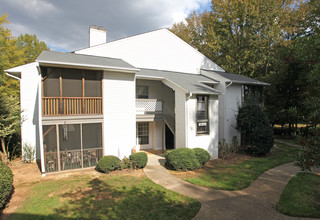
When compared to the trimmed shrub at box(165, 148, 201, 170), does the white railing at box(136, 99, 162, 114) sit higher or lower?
higher

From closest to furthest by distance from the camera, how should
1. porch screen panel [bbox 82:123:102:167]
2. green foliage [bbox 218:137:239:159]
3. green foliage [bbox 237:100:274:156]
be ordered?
green foliage [bbox 218:137:239:159] < green foliage [bbox 237:100:274:156] < porch screen panel [bbox 82:123:102:167]

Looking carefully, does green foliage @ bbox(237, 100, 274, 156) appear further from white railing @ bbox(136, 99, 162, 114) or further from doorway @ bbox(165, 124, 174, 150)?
white railing @ bbox(136, 99, 162, 114)

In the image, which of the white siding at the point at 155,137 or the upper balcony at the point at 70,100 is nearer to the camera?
the upper balcony at the point at 70,100

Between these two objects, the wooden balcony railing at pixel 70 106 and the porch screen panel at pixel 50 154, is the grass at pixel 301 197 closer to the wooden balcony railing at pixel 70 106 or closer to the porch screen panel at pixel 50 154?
the wooden balcony railing at pixel 70 106

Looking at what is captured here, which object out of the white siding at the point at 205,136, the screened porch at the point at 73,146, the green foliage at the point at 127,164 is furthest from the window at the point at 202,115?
the screened porch at the point at 73,146

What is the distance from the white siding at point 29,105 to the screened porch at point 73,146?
680mm

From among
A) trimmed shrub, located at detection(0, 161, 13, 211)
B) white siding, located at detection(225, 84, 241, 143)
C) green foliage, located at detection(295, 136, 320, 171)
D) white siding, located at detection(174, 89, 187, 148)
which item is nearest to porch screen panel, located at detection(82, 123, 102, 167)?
white siding, located at detection(174, 89, 187, 148)

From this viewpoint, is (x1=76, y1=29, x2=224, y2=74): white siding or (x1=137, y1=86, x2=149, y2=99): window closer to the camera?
(x1=76, y1=29, x2=224, y2=74): white siding

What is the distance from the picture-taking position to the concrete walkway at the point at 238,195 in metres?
5.46

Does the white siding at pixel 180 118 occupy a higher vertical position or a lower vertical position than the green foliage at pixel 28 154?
higher

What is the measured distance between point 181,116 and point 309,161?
7.50 metres

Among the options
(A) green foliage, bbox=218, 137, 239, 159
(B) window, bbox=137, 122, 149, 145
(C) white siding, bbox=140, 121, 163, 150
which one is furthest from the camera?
(C) white siding, bbox=140, 121, 163, 150

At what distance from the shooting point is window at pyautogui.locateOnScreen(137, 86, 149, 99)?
13.7 meters

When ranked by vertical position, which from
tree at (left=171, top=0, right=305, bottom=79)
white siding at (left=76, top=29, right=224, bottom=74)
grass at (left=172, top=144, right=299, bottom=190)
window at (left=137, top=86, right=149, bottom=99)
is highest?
tree at (left=171, top=0, right=305, bottom=79)
